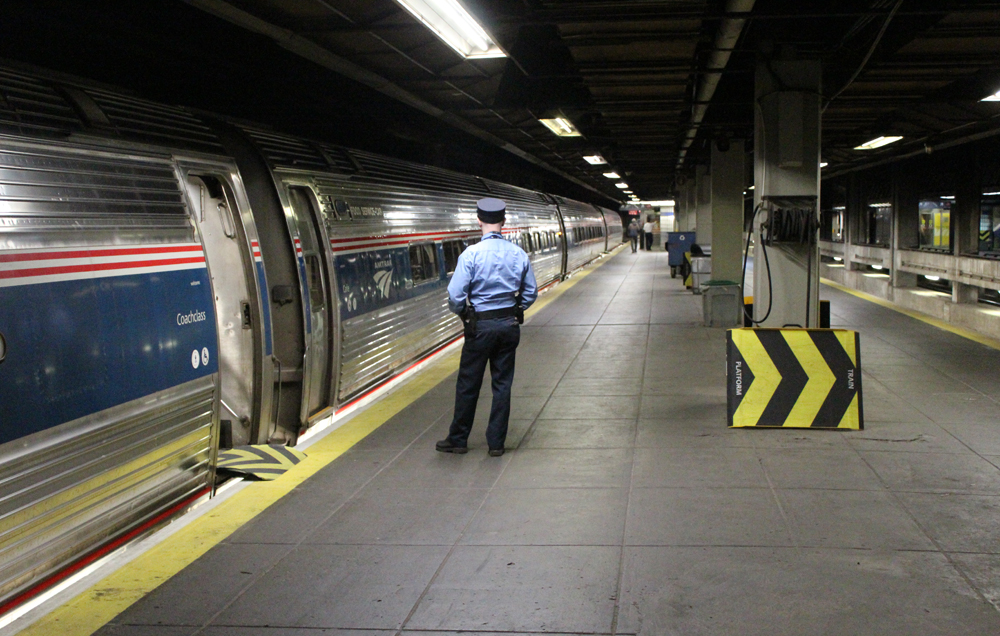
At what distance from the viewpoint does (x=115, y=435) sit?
4383 mm

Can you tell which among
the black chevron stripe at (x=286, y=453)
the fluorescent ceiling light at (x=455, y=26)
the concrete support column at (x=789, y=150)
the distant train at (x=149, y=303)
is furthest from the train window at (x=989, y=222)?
the black chevron stripe at (x=286, y=453)

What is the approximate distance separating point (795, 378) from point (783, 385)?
11cm

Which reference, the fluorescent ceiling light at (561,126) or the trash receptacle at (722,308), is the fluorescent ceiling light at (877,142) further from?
the fluorescent ceiling light at (561,126)

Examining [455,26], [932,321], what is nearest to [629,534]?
[455,26]

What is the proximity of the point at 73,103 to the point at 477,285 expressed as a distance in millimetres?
2640

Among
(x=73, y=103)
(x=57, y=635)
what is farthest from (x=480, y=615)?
(x=73, y=103)

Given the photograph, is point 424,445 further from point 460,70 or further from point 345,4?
point 460,70

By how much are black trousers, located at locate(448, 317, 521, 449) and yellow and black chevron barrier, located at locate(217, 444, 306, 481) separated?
1163 millimetres

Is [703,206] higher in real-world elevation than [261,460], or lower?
higher

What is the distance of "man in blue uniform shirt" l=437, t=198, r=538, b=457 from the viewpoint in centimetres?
580

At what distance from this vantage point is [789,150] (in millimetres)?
8734

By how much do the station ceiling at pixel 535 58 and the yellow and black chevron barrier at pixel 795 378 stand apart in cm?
276

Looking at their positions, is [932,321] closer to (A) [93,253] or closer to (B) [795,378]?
(B) [795,378]

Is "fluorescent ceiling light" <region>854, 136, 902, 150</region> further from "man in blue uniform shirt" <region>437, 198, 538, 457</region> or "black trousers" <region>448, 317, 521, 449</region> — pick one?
"black trousers" <region>448, 317, 521, 449</region>
